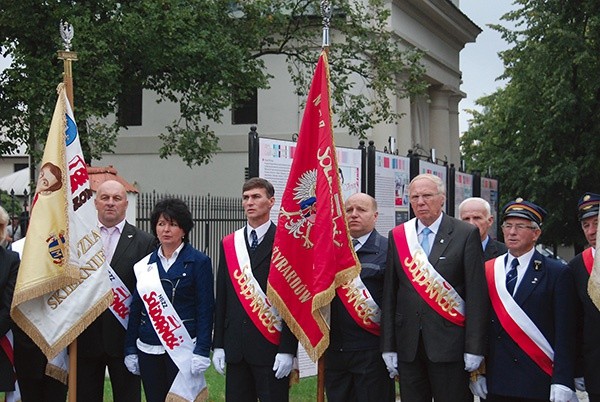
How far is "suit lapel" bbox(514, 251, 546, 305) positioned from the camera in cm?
618

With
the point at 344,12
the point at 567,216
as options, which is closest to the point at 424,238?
the point at 344,12

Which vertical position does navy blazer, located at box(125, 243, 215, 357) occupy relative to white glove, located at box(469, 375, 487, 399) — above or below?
above

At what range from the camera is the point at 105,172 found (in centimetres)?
1091

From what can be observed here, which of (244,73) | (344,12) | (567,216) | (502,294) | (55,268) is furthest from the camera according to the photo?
(567,216)

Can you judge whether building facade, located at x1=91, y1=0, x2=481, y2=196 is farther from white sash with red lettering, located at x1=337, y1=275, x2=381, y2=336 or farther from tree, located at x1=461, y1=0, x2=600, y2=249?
white sash with red lettering, located at x1=337, y1=275, x2=381, y2=336

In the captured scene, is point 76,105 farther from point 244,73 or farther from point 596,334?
point 596,334

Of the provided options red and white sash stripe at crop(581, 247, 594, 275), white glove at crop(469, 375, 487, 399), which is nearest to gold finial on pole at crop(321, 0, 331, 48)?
red and white sash stripe at crop(581, 247, 594, 275)

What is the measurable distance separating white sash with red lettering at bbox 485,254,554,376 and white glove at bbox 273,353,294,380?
57.7 inches

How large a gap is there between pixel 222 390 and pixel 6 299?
3691mm

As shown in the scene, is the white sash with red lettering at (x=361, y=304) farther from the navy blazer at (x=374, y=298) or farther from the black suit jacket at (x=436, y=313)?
the black suit jacket at (x=436, y=313)

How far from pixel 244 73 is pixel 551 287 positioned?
14784 millimetres

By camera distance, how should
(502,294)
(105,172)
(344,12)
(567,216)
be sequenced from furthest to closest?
(567,216)
(344,12)
(105,172)
(502,294)

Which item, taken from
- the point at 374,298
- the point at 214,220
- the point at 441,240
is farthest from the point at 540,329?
the point at 214,220

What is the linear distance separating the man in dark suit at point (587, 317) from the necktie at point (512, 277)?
376 mm
